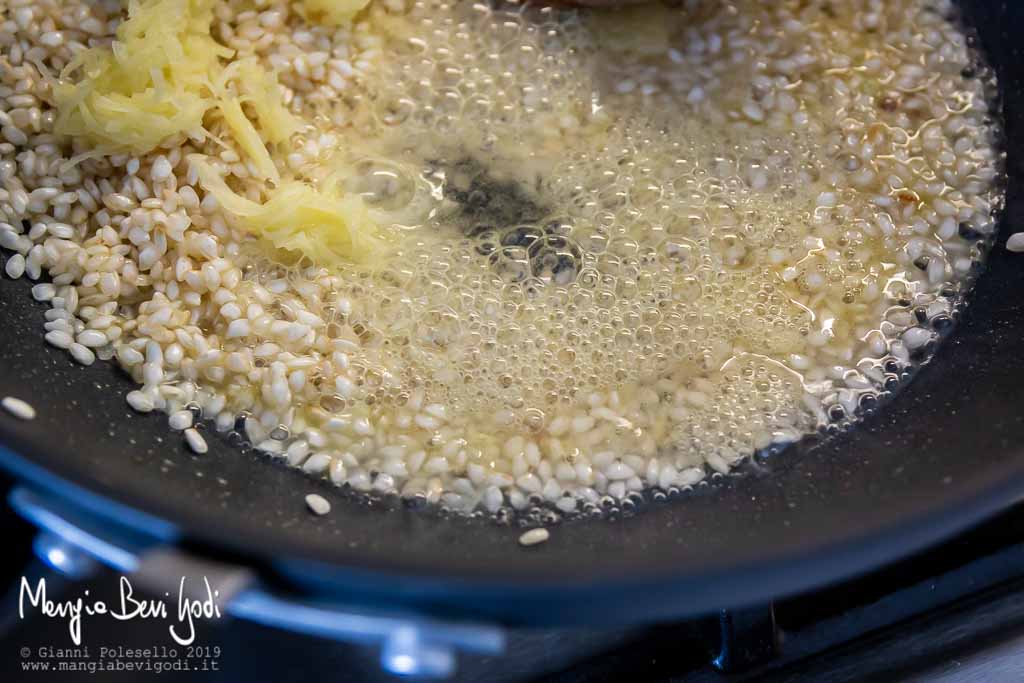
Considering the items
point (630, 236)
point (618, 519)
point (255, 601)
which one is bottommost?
point (255, 601)

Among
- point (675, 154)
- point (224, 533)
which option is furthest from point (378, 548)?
point (675, 154)

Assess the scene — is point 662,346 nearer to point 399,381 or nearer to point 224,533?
point 399,381
